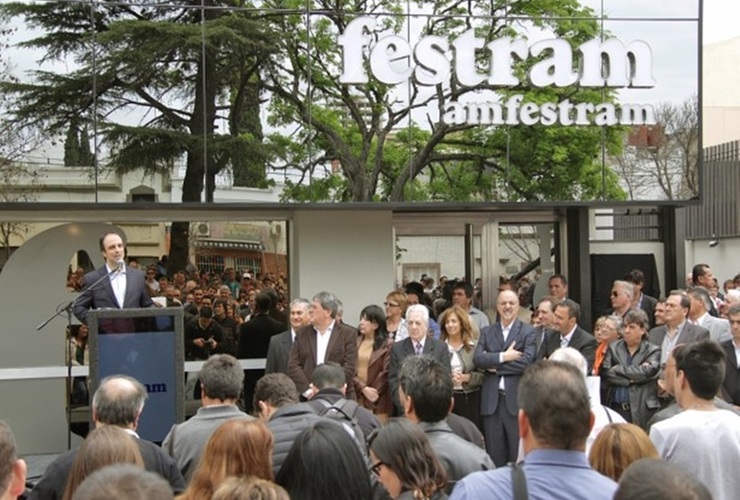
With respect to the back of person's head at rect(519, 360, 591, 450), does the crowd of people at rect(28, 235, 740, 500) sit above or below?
below

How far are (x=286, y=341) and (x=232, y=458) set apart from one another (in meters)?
5.82

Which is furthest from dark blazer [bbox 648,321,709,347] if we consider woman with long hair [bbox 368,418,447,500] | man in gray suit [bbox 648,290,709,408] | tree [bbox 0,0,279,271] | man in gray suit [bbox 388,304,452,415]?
tree [bbox 0,0,279,271]

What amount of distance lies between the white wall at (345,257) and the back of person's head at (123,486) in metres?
10.6

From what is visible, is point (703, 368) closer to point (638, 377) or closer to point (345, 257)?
point (638, 377)

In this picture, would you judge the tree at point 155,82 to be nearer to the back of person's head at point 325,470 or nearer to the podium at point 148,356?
the podium at point 148,356

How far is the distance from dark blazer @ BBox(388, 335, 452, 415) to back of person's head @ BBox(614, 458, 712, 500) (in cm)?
646

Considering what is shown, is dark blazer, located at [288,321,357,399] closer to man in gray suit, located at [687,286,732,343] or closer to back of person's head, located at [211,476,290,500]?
man in gray suit, located at [687,286,732,343]

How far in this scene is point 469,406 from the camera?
9945 millimetres

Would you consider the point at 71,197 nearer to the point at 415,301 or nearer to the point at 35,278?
the point at 35,278

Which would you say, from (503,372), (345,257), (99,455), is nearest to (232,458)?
(99,455)

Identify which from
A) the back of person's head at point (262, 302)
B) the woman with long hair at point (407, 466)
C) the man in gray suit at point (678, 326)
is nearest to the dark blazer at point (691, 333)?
the man in gray suit at point (678, 326)

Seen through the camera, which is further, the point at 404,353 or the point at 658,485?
the point at 404,353

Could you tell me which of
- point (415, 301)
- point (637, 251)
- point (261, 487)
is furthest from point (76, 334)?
point (261, 487)

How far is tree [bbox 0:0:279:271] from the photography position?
12.1 metres
